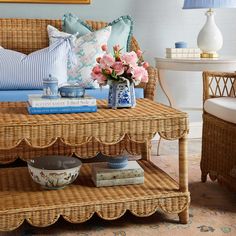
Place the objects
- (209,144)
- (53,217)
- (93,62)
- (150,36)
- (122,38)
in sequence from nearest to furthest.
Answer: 1. (53,217)
2. (209,144)
3. (93,62)
4. (122,38)
5. (150,36)

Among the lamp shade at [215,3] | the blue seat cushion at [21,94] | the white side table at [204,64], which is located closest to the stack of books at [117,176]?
the blue seat cushion at [21,94]

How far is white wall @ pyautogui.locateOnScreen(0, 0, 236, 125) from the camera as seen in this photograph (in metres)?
3.75

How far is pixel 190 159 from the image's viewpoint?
3.46m

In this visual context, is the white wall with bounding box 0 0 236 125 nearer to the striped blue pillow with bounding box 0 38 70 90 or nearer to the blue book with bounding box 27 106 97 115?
the striped blue pillow with bounding box 0 38 70 90

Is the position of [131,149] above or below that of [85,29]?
below

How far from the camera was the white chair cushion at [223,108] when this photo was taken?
2.50 metres

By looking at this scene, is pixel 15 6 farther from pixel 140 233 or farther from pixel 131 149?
pixel 140 233

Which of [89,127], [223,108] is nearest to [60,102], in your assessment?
[89,127]

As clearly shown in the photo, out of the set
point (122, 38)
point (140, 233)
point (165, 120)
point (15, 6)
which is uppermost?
point (15, 6)

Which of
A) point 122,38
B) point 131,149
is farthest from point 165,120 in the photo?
point 122,38

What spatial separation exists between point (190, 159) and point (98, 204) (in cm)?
141

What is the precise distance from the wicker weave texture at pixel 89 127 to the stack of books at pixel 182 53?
52.8 inches

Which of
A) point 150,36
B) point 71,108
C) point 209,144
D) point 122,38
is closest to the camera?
point 71,108

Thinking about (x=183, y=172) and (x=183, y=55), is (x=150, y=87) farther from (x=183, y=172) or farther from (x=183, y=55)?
Result: (x=183, y=172)
